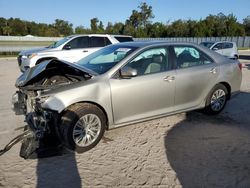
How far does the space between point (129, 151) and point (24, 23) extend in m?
101

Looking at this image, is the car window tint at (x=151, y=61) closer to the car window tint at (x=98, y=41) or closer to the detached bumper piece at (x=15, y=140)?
the detached bumper piece at (x=15, y=140)

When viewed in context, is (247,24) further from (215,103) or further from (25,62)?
(215,103)

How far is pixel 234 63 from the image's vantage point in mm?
6188

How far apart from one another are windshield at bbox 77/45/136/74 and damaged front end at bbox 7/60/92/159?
388mm

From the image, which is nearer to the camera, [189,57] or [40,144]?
[40,144]

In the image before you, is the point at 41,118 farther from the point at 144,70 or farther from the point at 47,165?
the point at 144,70

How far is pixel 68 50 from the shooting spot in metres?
Result: 11.8

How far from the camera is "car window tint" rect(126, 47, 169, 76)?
4868 mm

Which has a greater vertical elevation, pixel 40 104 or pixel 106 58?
pixel 106 58

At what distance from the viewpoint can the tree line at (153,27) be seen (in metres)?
53.7

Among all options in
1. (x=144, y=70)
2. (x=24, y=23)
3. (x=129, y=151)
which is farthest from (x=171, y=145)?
Result: (x=24, y=23)

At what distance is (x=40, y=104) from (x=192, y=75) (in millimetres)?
2871

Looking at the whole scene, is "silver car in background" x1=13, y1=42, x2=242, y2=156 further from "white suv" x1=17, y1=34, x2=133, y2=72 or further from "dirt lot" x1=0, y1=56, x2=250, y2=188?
"white suv" x1=17, y1=34, x2=133, y2=72

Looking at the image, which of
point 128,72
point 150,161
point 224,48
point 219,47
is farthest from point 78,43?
point 224,48
